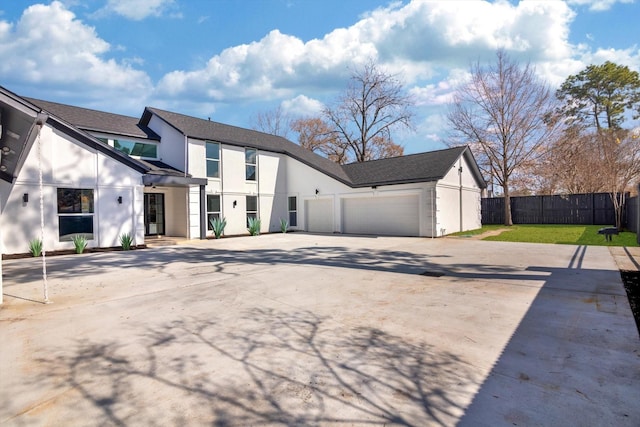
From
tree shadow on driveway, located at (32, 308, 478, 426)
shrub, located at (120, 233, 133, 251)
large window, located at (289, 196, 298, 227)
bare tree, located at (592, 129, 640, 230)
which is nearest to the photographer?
tree shadow on driveway, located at (32, 308, 478, 426)

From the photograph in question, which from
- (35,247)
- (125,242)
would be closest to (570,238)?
(125,242)

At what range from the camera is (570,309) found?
4762 millimetres

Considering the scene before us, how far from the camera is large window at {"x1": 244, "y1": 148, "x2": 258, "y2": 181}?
1925 centimetres

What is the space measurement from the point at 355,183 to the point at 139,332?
53.5ft

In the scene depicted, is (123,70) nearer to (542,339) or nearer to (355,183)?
(355,183)

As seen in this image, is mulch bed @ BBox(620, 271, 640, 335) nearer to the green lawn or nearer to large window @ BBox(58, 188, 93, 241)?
the green lawn

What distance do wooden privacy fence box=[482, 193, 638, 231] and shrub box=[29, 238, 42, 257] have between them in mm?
26622

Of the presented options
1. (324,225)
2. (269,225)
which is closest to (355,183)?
(324,225)

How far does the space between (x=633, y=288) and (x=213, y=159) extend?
55.1ft

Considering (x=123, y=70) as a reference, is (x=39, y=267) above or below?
below

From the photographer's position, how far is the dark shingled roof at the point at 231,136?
1705cm

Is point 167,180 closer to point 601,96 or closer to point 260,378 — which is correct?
point 260,378

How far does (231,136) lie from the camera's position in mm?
19078

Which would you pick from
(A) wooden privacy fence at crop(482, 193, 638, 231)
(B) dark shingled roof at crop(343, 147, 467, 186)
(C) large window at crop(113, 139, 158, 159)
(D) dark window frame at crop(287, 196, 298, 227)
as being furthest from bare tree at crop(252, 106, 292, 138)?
(A) wooden privacy fence at crop(482, 193, 638, 231)
